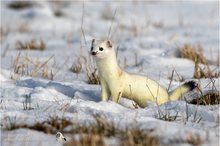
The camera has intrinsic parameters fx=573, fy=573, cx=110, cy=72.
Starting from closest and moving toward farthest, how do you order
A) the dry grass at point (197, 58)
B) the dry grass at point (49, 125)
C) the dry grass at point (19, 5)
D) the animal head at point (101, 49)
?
1. the dry grass at point (49, 125)
2. the animal head at point (101, 49)
3. the dry grass at point (197, 58)
4. the dry grass at point (19, 5)

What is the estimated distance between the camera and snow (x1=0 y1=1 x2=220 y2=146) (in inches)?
113

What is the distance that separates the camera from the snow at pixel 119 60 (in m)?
2.87

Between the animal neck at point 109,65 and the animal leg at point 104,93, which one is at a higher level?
the animal neck at point 109,65

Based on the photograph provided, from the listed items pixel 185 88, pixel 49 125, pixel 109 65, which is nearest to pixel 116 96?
pixel 109 65

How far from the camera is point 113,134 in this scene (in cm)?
271

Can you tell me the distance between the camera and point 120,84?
3.73 metres

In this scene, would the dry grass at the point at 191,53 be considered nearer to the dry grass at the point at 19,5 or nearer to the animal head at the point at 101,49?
the animal head at the point at 101,49

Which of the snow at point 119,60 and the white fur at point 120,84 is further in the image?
the white fur at point 120,84

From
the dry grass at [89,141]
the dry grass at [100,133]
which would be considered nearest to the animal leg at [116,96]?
the dry grass at [100,133]

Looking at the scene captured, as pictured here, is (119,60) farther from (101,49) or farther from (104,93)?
(101,49)

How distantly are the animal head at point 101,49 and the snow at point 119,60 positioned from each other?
1.01 ft

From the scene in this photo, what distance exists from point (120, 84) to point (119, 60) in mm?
1792

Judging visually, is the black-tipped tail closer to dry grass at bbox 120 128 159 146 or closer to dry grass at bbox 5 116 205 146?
dry grass at bbox 5 116 205 146

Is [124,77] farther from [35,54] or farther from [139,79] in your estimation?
[35,54]
